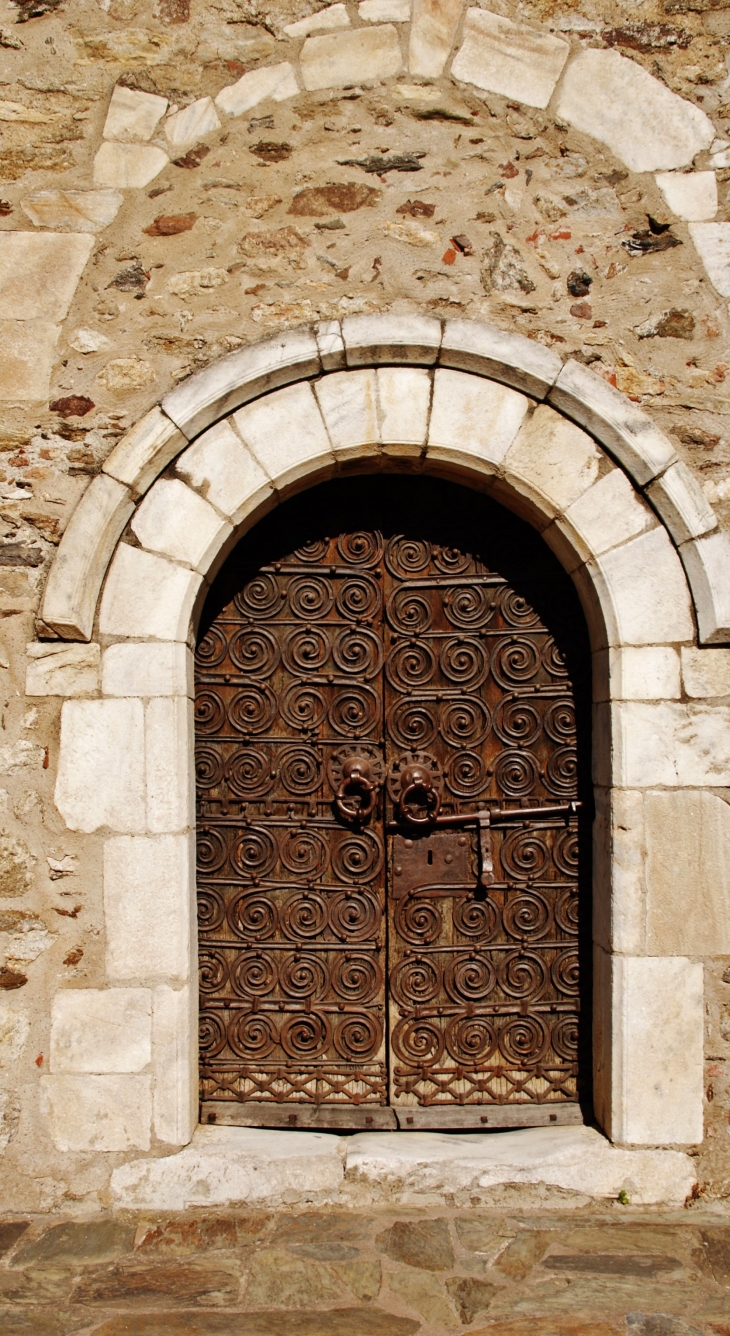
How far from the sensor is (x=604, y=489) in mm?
2895

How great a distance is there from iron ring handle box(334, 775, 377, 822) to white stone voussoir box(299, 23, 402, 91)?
226cm

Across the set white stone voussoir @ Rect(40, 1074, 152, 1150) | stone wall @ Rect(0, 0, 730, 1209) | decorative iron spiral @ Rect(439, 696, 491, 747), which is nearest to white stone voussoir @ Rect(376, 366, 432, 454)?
stone wall @ Rect(0, 0, 730, 1209)

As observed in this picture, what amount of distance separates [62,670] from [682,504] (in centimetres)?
200

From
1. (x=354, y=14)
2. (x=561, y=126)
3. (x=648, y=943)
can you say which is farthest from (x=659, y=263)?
(x=648, y=943)

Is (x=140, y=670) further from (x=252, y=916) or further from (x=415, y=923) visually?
(x=415, y=923)

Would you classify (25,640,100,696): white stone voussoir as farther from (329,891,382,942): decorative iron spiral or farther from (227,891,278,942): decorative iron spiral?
(329,891,382,942): decorative iron spiral

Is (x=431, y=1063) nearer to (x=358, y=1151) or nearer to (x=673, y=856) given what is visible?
(x=358, y=1151)

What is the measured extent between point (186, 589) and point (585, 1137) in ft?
7.01

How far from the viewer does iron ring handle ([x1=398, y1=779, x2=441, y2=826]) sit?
3.06 meters

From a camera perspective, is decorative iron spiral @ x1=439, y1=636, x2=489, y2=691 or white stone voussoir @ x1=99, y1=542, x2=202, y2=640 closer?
white stone voussoir @ x1=99, y1=542, x2=202, y2=640

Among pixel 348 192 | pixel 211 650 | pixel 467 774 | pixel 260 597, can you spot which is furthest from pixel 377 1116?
pixel 348 192

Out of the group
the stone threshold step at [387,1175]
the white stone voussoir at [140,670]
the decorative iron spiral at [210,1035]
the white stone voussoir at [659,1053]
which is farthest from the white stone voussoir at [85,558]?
the white stone voussoir at [659,1053]

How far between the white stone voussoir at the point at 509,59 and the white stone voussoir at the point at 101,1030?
3.09m

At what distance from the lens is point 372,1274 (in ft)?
8.00
